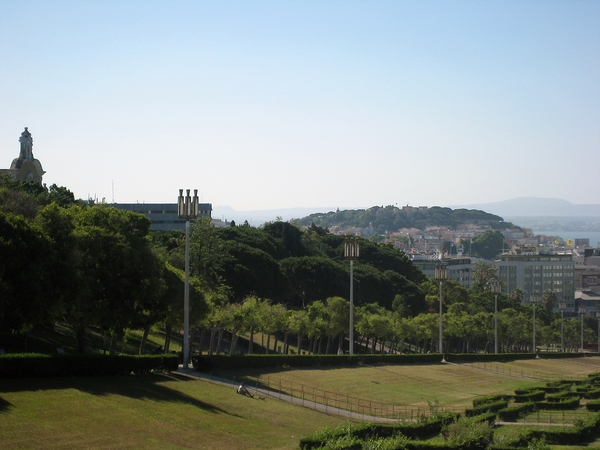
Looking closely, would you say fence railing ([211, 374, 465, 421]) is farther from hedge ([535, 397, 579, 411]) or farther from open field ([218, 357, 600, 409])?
hedge ([535, 397, 579, 411])

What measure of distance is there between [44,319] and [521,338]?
314ft

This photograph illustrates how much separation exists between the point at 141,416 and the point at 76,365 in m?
6.18

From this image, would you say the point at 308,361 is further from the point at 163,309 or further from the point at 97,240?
the point at 97,240

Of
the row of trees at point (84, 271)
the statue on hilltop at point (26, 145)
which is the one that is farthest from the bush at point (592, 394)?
the statue on hilltop at point (26, 145)

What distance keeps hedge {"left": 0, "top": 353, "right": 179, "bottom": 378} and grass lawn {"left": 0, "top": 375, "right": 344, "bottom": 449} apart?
1.60 ft

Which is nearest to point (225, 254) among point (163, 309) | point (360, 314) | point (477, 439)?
point (360, 314)

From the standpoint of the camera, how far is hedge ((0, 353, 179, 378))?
35.5m

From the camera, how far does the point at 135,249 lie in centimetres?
4844

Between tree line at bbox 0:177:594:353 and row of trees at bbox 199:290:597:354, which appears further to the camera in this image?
row of trees at bbox 199:290:597:354

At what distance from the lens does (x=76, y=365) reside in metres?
38.8

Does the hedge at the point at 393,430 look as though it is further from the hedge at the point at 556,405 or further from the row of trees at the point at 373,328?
the row of trees at the point at 373,328

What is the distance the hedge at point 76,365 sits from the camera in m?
35.5

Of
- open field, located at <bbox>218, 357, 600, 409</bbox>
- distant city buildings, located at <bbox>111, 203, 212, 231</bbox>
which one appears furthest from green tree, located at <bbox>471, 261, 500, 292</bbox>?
open field, located at <bbox>218, 357, 600, 409</bbox>

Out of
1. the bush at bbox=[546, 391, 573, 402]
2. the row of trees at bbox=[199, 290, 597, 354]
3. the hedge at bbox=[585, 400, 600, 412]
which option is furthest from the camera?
the row of trees at bbox=[199, 290, 597, 354]
